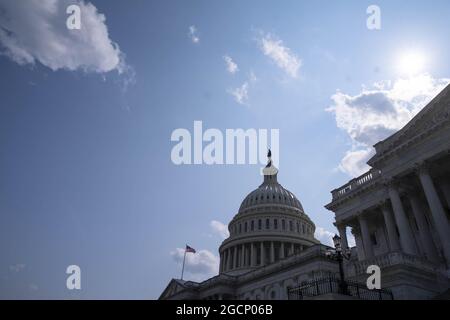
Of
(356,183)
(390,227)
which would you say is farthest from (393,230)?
(356,183)

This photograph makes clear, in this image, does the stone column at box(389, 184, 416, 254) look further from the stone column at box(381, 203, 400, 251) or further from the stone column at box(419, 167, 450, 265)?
the stone column at box(419, 167, 450, 265)

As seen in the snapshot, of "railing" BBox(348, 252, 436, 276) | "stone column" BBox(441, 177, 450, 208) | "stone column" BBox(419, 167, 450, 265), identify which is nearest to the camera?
"railing" BBox(348, 252, 436, 276)

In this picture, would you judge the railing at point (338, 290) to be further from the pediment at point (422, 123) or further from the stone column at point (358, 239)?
the stone column at point (358, 239)

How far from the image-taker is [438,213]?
1033 inches

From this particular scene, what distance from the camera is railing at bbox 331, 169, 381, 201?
3503 centimetres

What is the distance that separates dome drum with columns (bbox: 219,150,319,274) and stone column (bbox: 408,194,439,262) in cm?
5456

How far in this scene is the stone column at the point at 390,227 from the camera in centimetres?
3088

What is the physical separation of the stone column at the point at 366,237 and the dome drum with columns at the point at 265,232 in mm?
48812

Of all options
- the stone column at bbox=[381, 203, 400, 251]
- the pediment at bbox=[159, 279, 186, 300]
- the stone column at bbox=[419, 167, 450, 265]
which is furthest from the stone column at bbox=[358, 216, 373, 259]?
the pediment at bbox=[159, 279, 186, 300]

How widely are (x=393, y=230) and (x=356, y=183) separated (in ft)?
22.0

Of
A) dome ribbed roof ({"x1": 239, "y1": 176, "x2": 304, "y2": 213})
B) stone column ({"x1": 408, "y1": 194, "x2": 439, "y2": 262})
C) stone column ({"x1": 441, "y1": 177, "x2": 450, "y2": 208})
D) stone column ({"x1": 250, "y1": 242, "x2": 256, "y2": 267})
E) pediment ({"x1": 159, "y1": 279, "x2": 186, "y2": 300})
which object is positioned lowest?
stone column ({"x1": 408, "y1": 194, "x2": 439, "y2": 262})
